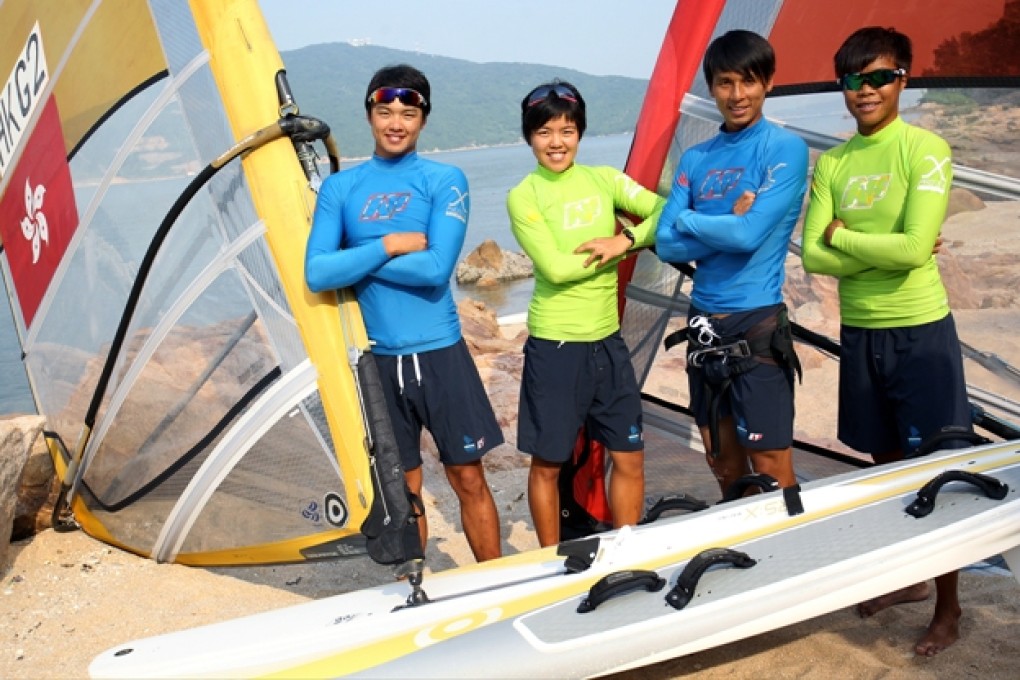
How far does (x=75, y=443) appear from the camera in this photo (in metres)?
3.64

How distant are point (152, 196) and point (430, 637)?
1.77m

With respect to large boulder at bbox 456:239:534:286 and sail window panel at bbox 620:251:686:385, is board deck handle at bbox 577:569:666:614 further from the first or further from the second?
large boulder at bbox 456:239:534:286

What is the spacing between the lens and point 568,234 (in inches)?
114

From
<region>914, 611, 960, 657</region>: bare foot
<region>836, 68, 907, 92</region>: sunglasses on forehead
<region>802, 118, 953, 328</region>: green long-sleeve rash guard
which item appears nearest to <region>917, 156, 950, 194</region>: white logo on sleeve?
<region>802, 118, 953, 328</region>: green long-sleeve rash guard

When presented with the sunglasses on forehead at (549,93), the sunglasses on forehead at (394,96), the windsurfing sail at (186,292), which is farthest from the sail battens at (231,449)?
the sunglasses on forehead at (549,93)

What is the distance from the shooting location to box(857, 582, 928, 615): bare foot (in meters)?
2.93

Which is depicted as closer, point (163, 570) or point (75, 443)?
point (163, 570)

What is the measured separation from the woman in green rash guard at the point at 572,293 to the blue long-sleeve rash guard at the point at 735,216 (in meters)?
0.17

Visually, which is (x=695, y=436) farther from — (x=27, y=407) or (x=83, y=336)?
(x=27, y=407)

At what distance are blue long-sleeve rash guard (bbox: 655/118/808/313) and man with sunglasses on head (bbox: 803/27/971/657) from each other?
0.40ft

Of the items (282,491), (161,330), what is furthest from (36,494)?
(282,491)

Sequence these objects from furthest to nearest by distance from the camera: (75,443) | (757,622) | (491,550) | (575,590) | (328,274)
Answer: (75,443) < (491,550) < (328,274) < (575,590) < (757,622)

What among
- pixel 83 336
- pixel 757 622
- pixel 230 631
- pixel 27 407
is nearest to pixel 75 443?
pixel 83 336

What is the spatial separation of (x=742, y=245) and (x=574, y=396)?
0.68 metres
